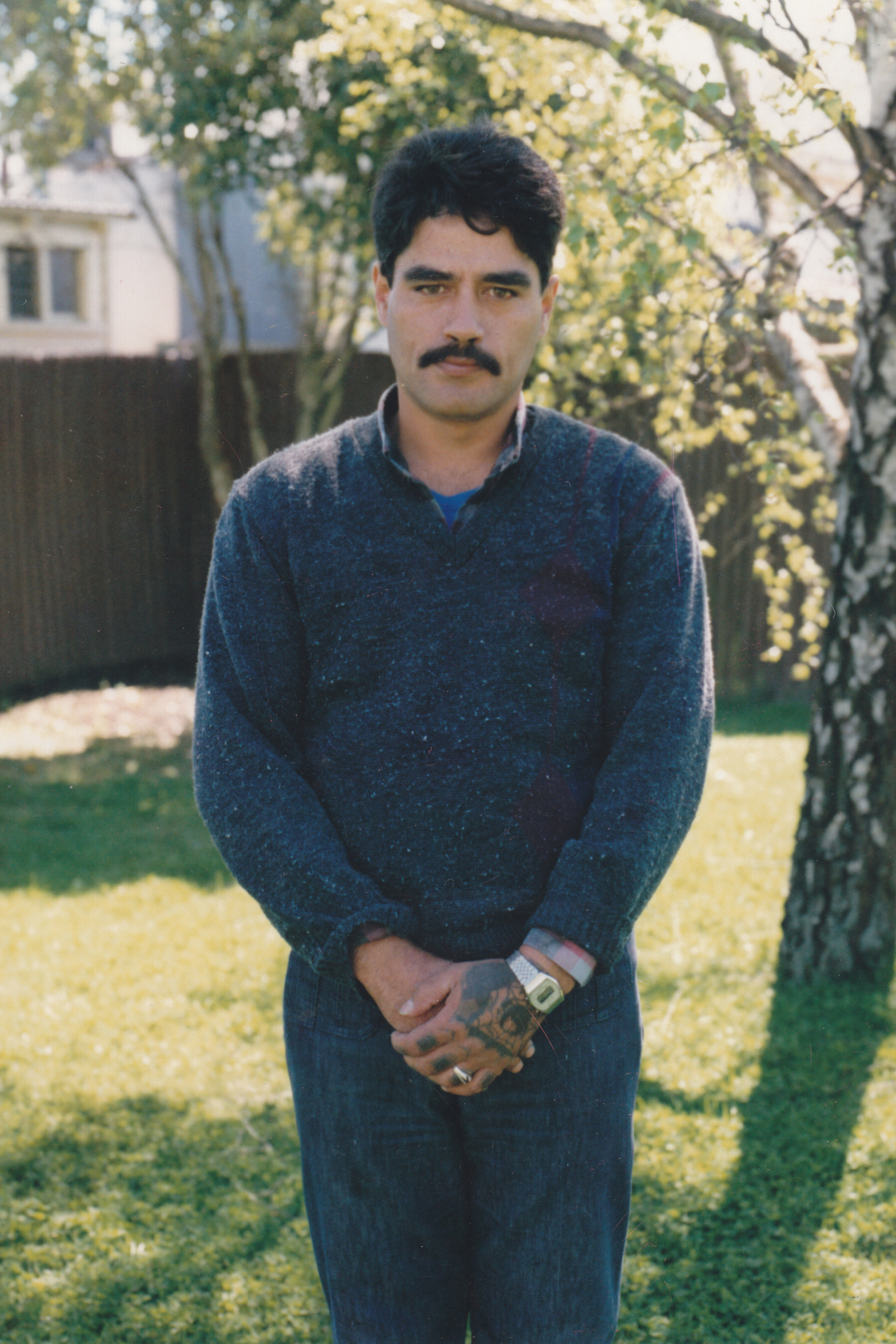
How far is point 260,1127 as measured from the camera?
3.46 meters

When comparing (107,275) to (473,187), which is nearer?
(473,187)

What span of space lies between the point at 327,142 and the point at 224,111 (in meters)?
0.84

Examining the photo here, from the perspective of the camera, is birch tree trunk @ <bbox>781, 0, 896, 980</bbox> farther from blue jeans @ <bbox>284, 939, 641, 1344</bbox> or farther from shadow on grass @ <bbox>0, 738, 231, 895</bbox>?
shadow on grass @ <bbox>0, 738, 231, 895</bbox>

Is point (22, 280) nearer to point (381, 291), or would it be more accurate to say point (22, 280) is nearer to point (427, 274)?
point (381, 291)

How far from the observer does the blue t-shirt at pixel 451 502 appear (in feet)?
6.02

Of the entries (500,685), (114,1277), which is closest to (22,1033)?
(114,1277)

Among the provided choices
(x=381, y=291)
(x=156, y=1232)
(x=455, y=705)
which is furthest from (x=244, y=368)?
(x=455, y=705)

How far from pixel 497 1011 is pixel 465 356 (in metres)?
0.90

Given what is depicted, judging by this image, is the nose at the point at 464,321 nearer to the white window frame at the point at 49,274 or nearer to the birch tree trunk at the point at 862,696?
the birch tree trunk at the point at 862,696

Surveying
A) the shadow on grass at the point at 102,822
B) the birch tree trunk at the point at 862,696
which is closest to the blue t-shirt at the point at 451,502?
the birch tree trunk at the point at 862,696

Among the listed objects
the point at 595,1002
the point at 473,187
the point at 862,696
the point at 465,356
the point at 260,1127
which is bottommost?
the point at 260,1127

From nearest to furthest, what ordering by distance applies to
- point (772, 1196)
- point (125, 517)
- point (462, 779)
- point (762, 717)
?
point (462, 779)
point (772, 1196)
point (762, 717)
point (125, 517)

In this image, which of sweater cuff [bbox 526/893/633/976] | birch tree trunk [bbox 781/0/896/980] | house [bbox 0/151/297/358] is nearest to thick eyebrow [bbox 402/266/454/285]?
sweater cuff [bbox 526/893/633/976]

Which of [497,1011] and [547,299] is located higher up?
[547,299]
